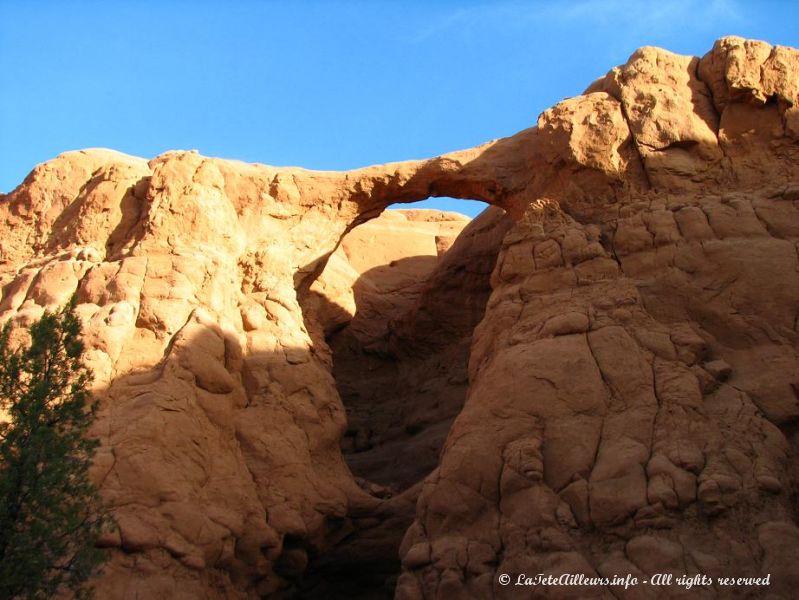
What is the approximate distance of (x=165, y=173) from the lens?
13.7 m

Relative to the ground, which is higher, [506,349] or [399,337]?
[506,349]

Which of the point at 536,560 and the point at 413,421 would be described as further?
the point at 413,421

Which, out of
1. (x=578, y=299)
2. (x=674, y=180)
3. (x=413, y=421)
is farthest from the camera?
(x=413, y=421)

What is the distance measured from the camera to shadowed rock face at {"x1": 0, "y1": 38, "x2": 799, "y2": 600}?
995 cm

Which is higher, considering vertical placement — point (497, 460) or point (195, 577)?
point (497, 460)

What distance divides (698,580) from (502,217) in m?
8.84

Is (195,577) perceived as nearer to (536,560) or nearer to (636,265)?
(536,560)

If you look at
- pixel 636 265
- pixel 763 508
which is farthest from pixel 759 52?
pixel 763 508

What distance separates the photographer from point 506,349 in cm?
1193

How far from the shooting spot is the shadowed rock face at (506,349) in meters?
9.95

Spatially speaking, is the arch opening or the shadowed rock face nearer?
the shadowed rock face

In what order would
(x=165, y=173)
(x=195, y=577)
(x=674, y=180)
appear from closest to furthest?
(x=195, y=577) < (x=674, y=180) < (x=165, y=173)

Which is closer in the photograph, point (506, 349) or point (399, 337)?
point (506, 349)

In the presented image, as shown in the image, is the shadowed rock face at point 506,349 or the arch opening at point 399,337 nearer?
the shadowed rock face at point 506,349
